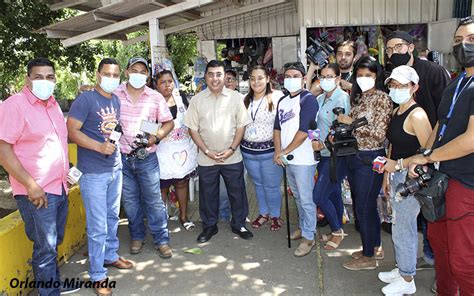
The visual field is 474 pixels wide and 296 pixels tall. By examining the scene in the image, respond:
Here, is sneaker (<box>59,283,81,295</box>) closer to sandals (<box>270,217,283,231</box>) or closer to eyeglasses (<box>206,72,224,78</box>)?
sandals (<box>270,217,283,231</box>)

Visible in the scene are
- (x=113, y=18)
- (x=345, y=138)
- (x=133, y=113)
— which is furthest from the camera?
(x=113, y=18)

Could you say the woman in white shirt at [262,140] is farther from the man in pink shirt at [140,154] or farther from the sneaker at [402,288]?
the sneaker at [402,288]

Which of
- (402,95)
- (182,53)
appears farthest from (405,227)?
(182,53)

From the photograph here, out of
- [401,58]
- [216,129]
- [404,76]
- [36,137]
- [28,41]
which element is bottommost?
[216,129]

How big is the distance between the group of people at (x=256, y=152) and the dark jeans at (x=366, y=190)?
0.03 ft

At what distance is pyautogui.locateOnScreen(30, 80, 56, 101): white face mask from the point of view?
117 inches

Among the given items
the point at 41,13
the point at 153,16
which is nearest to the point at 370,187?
the point at 153,16

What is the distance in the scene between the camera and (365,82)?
137 inches

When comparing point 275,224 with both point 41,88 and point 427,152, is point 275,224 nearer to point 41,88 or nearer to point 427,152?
point 427,152

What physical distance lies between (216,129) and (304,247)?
1.52 meters

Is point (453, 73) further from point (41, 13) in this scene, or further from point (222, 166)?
point (41, 13)

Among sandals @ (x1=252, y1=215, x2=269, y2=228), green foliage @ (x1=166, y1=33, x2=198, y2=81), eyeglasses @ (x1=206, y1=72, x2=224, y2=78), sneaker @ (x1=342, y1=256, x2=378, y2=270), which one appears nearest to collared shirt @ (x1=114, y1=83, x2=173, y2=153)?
eyeglasses @ (x1=206, y1=72, x2=224, y2=78)

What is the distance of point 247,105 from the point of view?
466 centimetres

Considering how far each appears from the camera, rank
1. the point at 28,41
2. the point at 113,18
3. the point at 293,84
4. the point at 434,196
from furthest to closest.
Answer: the point at 28,41
the point at 113,18
the point at 293,84
the point at 434,196
